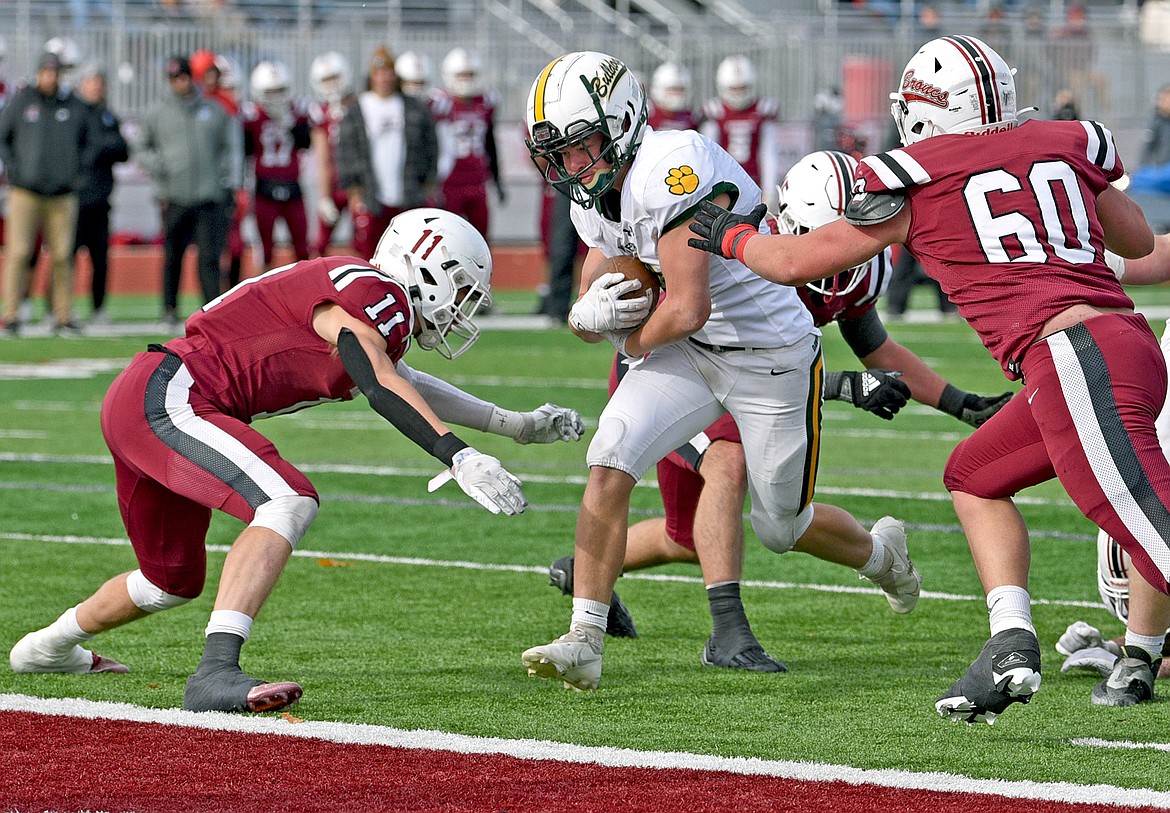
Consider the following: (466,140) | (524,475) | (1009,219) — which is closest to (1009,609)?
(1009,219)

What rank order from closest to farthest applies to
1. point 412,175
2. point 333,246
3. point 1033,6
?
1. point 412,175
2. point 333,246
3. point 1033,6

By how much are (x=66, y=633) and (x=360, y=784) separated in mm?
1269

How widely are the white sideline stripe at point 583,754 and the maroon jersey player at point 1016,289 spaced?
11.4 inches

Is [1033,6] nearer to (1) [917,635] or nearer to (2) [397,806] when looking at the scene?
(1) [917,635]

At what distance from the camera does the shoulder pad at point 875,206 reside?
12.6ft

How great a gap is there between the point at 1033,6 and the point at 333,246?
10106 millimetres

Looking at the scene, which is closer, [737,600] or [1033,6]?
[737,600]

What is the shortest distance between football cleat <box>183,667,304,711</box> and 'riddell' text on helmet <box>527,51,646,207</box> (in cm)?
144

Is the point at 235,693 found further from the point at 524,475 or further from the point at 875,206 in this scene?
the point at 524,475

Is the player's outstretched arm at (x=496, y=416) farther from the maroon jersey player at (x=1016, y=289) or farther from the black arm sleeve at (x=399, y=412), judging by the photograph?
the maroon jersey player at (x=1016, y=289)

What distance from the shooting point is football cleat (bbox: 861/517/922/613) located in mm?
5027

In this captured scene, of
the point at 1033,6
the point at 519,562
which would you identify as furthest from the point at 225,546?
the point at 1033,6

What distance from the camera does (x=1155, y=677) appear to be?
434 cm

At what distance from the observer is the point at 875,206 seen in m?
3.84
